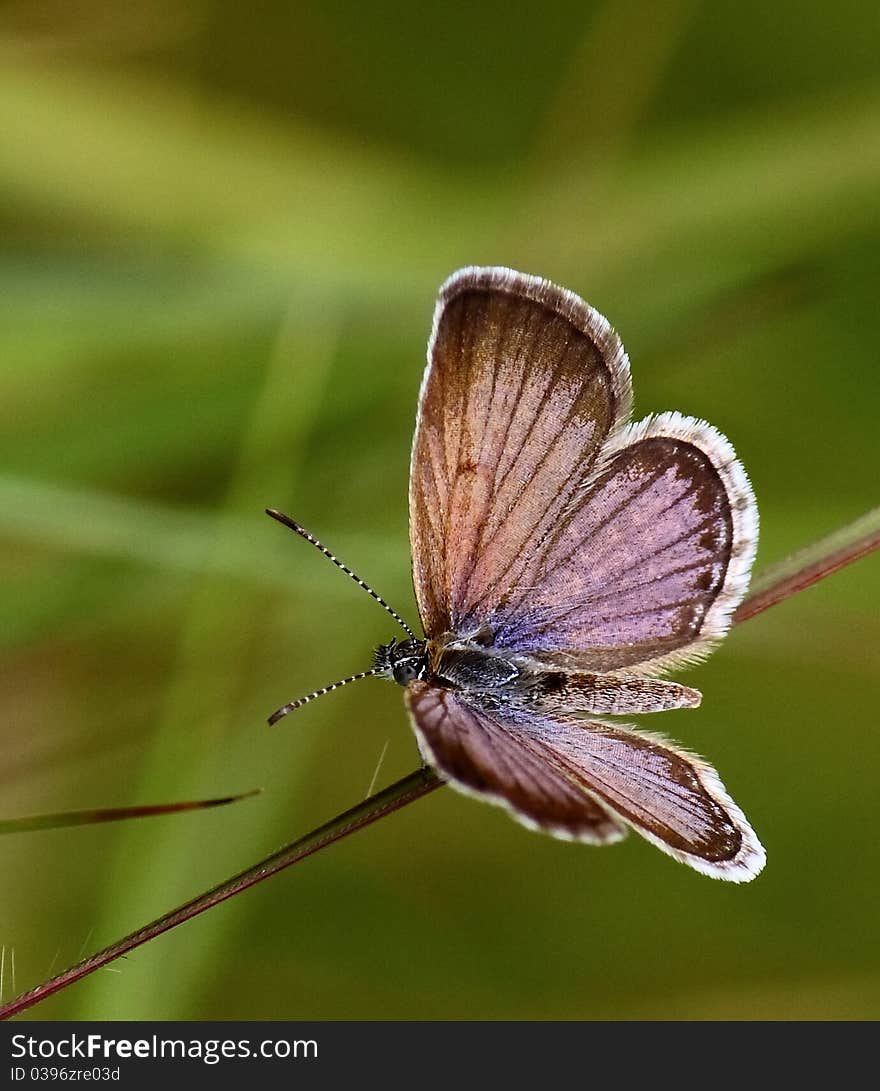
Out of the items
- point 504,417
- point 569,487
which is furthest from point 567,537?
point 504,417

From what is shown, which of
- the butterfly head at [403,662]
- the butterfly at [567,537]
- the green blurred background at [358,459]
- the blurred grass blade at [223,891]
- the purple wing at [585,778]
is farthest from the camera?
the green blurred background at [358,459]

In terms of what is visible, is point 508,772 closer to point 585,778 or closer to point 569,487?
point 585,778

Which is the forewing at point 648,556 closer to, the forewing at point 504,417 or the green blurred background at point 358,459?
the forewing at point 504,417

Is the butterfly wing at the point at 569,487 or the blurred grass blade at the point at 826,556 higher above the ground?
the butterfly wing at the point at 569,487

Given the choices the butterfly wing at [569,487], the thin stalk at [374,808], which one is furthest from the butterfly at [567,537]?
the thin stalk at [374,808]

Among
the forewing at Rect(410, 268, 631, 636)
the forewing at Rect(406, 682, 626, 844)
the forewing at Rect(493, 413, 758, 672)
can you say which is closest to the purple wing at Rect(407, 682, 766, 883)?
the forewing at Rect(406, 682, 626, 844)

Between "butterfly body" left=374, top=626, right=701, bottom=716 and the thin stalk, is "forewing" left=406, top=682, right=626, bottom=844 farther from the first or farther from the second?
"butterfly body" left=374, top=626, right=701, bottom=716

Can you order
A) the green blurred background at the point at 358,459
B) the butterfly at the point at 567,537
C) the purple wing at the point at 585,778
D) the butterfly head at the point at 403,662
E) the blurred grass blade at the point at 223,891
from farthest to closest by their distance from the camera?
1. the green blurred background at the point at 358,459
2. the butterfly head at the point at 403,662
3. the butterfly at the point at 567,537
4. the purple wing at the point at 585,778
5. the blurred grass blade at the point at 223,891
